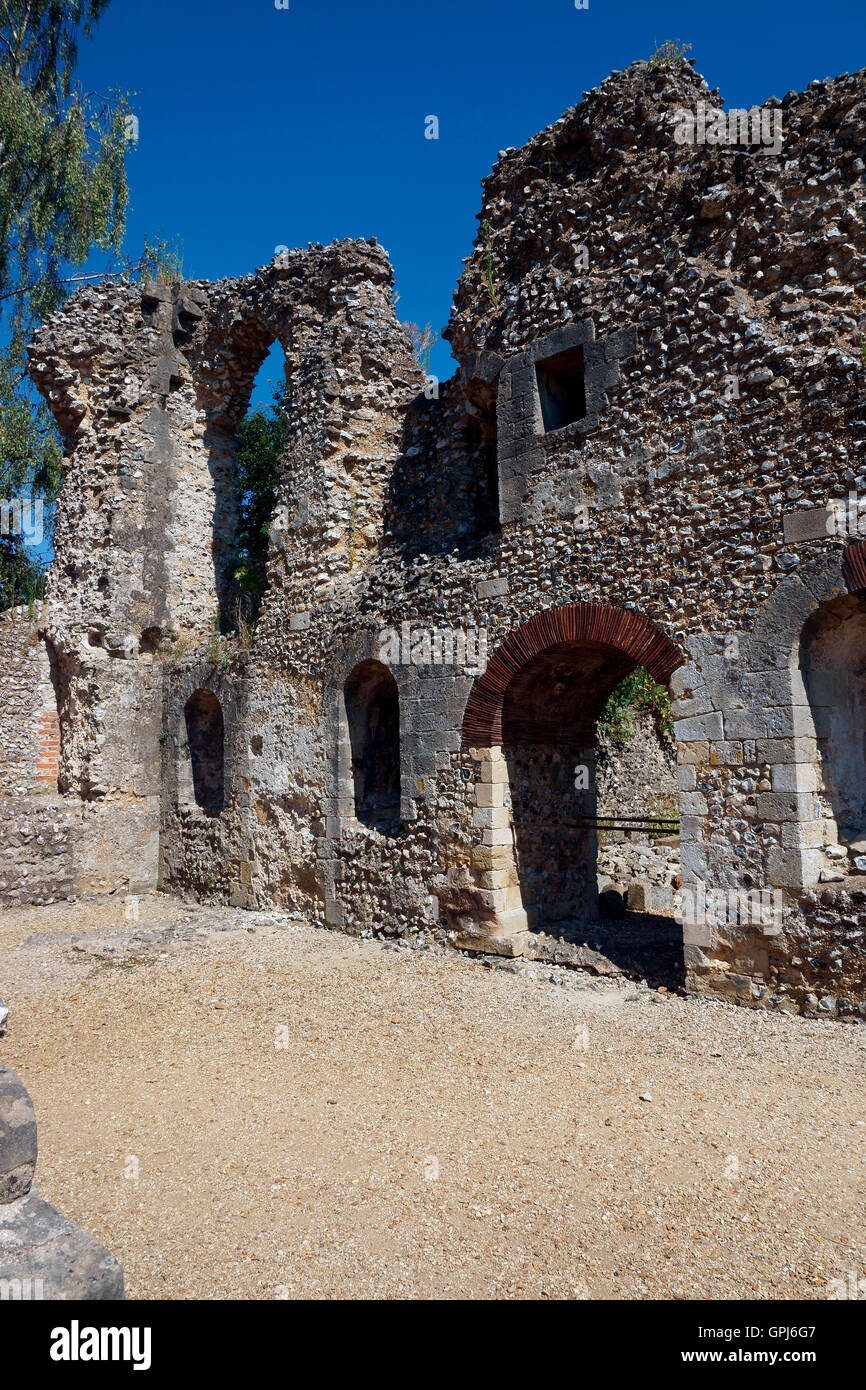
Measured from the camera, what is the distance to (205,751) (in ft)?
41.3

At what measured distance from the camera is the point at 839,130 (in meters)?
6.66

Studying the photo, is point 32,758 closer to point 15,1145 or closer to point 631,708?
point 631,708

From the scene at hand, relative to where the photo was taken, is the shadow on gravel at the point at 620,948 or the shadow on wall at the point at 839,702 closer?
the shadow on wall at the point at 839,702

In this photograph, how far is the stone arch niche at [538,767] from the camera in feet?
26.4

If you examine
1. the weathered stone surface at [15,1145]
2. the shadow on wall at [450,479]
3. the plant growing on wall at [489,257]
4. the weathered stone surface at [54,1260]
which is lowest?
the weathered stone surface at [54,1260]

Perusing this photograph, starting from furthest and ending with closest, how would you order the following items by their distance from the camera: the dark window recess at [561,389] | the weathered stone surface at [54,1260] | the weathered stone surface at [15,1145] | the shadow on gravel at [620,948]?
the dark window recess at [561,389], the shadow on gravel at [620,948], the weathered stone surface at [15,1145], the weathered stone surface at [54,1260]

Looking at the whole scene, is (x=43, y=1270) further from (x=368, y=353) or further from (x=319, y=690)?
(x=368, y=353)

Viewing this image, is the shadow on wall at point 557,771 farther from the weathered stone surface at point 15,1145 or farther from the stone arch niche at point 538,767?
the weathered stone surface at point 15,1145

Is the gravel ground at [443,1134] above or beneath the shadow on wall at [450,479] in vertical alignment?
beneath

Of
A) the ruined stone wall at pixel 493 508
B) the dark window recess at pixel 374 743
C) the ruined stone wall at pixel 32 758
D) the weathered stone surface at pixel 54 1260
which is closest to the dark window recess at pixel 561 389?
the ruined stone wall at pixel 493 508

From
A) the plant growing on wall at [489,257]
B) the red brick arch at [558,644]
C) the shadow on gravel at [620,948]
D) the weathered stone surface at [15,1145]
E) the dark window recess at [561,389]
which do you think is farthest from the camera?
the plant growing on wall at [489,257]

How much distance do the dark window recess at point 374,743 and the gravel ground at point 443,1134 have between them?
258 centimetres

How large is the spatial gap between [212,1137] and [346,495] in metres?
7.92

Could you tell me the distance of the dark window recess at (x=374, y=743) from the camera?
998 cm
